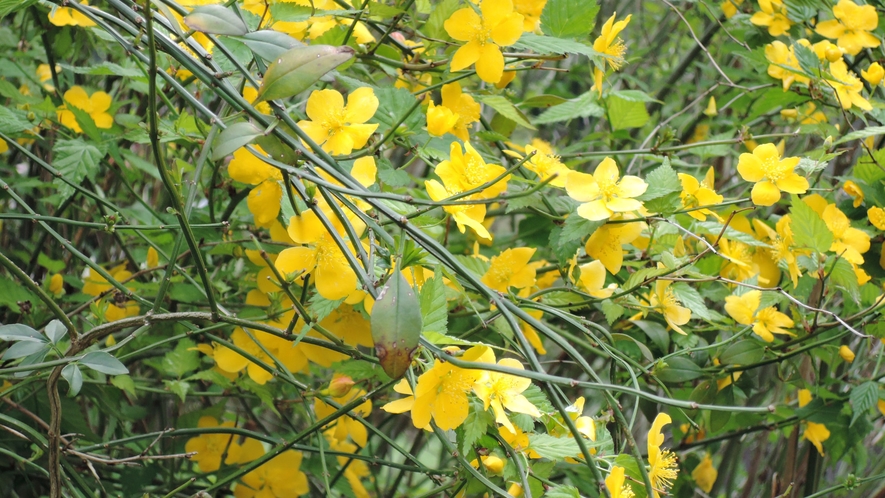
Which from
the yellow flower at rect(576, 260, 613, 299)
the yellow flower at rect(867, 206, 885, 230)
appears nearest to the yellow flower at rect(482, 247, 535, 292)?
the yellow flower at rect(576, 260, 613, 299)

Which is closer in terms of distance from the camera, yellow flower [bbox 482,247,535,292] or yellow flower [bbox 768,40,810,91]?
yellow flower [bbox 482,247,535,292]

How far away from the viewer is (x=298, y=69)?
59cm

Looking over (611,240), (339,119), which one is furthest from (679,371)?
(339,119)

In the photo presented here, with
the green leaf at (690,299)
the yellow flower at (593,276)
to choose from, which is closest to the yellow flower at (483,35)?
the yellow flower at (593,276)

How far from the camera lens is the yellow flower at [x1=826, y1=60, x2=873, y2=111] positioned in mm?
1153

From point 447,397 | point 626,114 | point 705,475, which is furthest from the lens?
point 705,475

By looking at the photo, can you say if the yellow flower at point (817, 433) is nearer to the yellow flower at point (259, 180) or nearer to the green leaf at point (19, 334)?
the yellow flower at point (259, 180)

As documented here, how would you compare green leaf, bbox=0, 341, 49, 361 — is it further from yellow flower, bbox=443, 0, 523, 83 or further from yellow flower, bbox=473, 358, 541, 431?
yellow flower, bbox=443, 0, 523, 83

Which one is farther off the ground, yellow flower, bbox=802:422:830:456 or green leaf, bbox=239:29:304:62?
green leaf, bbox=239:29:304:62

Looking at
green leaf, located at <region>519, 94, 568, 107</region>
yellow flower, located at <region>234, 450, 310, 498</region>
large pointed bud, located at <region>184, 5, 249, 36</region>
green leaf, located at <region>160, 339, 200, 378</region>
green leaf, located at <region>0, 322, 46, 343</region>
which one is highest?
large pointed bud, located at <region>184, 5, 249, 36</region>

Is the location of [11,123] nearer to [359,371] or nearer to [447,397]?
[359,371]

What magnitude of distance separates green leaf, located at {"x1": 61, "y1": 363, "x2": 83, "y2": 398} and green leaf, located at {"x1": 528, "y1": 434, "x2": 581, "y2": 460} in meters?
0.42

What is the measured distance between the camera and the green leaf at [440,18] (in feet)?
3.09

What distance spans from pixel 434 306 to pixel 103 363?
32 centimetres
